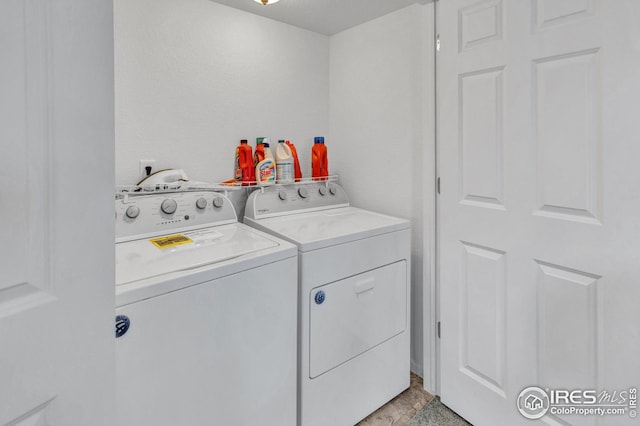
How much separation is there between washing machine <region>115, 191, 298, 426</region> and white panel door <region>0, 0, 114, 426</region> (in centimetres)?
41

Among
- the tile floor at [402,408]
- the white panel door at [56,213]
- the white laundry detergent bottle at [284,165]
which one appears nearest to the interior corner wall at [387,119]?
the tile floor at [402,408]

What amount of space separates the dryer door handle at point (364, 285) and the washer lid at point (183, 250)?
1.57ft

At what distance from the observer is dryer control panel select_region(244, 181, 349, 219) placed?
6.59 feet

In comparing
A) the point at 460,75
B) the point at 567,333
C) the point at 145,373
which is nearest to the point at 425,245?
the point at 567,333

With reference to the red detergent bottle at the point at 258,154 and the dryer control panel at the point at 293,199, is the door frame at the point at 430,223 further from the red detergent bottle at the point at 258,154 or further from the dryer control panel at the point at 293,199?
the red detergent bottle at the point at 258,154

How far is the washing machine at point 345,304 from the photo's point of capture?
61.2 inches

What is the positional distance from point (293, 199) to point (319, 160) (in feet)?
1.38

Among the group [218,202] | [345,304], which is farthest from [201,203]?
[345,304]

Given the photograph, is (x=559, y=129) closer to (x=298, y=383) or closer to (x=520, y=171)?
(x=520, y=171)

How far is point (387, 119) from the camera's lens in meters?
2.23

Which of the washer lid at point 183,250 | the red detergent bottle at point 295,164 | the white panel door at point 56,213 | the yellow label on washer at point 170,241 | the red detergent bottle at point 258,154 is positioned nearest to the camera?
the white panel door at point 56,213

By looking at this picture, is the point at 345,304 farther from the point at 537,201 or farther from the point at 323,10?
the point at 323,10

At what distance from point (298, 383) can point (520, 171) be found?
4.48 ft

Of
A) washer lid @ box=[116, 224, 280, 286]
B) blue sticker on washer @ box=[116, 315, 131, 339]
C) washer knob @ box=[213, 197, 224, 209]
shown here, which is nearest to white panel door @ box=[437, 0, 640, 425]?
washer lid @ box=[116, 224, 280, 286]
